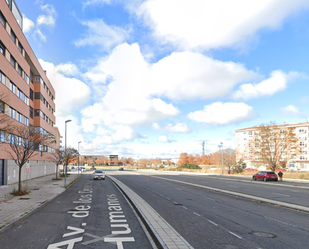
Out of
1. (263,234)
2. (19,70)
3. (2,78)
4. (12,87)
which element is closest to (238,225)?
(263,234)

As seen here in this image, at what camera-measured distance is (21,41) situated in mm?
35094

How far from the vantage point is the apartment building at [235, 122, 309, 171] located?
2224 inches

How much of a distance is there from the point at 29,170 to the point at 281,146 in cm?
5127

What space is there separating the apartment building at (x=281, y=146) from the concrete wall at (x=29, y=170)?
42.3 m

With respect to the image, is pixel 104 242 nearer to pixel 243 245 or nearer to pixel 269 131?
pixel 243 245

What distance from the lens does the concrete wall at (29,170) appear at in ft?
97.1

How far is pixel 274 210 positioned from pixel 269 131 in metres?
46.7

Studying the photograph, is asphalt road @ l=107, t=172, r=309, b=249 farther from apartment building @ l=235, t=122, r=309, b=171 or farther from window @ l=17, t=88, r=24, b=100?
apartment building @ l=235, t=122, r=309, b=171

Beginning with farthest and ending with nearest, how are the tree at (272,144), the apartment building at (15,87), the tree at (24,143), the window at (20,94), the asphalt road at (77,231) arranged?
the tree at (272,144) → the window at (20,94) → the apartment building at (15,87) → the tree at (24,143) → the asphalt road at (77,231)

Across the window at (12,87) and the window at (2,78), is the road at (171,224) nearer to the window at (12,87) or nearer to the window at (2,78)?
the window at (2,78)

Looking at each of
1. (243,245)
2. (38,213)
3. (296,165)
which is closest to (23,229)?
(38,213)

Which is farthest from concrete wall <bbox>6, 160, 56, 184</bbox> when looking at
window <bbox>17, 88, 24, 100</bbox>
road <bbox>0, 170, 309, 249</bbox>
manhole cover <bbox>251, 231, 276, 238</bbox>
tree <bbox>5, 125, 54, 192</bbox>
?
manhole cover <bbox>251, 231, 276, 238</bbox>

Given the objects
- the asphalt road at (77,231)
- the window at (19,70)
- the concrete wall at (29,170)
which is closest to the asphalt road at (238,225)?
the asphalt road at (77,231)

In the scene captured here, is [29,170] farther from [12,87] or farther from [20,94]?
[20,94]
